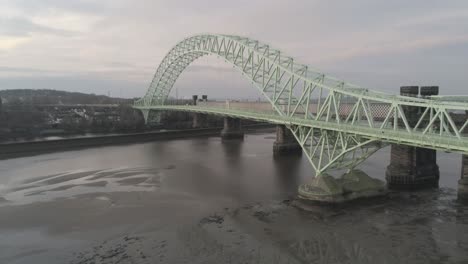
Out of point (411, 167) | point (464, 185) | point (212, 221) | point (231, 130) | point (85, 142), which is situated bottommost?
point (212, 221)

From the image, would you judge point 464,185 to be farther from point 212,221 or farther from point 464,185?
point 212,221

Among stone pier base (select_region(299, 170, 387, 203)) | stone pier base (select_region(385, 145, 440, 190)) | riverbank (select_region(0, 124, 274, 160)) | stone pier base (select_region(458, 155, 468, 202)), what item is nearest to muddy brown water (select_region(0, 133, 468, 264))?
stone pier base (select_region(458, 155, 468, 202))

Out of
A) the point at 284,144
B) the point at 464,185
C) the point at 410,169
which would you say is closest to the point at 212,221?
the point at 410,169

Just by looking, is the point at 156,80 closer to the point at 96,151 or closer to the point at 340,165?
the point at 96,151

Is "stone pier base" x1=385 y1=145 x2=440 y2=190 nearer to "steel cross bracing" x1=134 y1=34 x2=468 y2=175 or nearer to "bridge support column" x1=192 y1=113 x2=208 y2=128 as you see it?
"steel cross bracing" x1=134 y1=34 x2=468 y2=175

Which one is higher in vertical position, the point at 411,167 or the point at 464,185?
the point at 411,167

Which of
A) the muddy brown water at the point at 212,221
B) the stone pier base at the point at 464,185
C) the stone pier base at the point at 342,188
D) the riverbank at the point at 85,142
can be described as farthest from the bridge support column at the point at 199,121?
the stone pier base at the point at 464,185

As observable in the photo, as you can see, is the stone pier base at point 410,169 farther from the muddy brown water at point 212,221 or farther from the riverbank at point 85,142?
the riverbank at point 85,142
